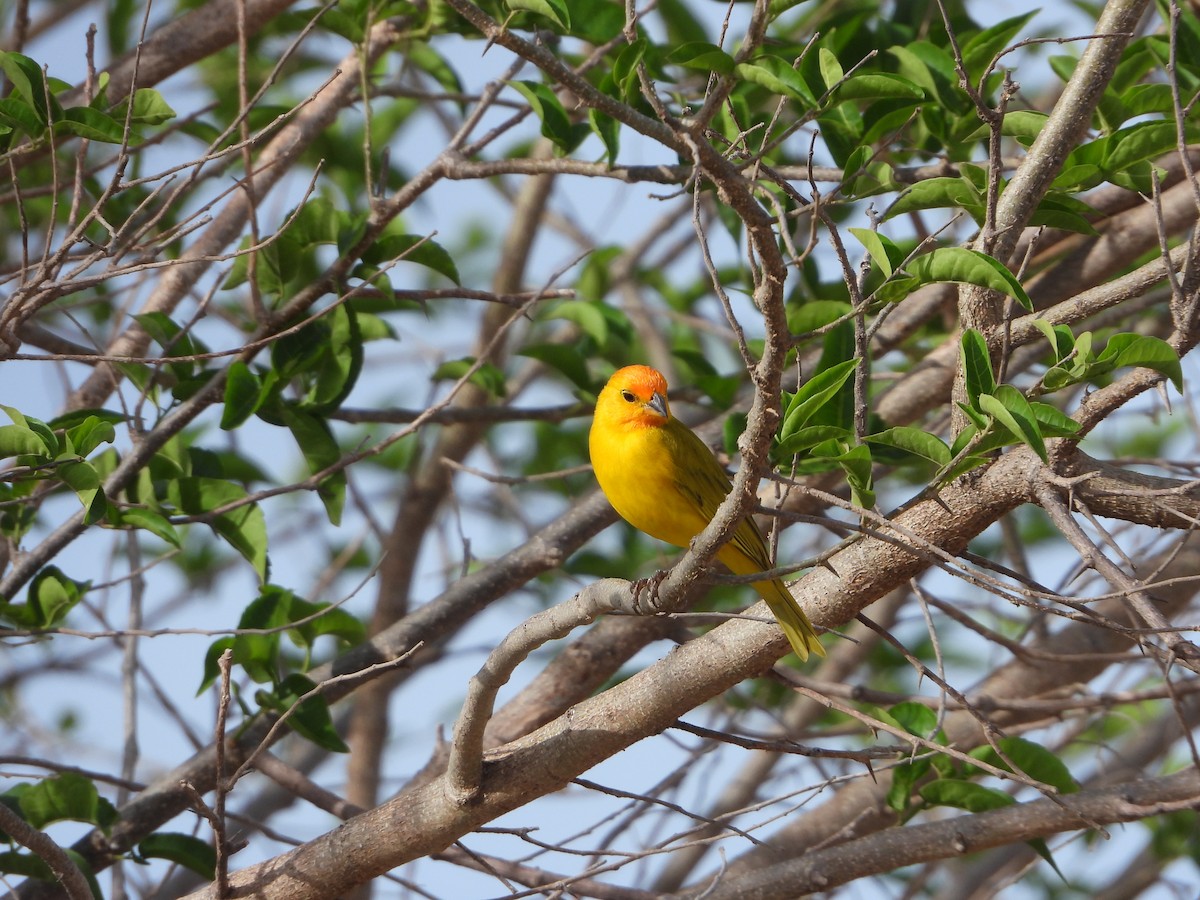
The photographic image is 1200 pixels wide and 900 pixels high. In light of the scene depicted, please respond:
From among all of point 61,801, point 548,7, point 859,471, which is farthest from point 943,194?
point 61,801

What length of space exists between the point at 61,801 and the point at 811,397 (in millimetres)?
2482

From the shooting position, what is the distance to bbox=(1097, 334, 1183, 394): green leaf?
244 cm

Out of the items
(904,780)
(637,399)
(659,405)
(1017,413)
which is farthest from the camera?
(637,399)

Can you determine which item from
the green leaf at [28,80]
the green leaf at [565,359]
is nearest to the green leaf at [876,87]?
the green leaf at [565,359]

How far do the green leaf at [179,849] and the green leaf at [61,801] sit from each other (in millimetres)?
180

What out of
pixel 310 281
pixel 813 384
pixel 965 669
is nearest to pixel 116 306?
pixel 310 281

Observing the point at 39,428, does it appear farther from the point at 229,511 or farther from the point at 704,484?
→ the point at 704,484

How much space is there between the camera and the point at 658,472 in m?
3.93

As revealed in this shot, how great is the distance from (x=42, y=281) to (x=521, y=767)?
1.61 m

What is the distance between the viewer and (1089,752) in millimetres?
6844

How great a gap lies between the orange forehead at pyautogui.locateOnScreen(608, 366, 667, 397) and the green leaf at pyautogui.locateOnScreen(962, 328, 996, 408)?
5.69 feet

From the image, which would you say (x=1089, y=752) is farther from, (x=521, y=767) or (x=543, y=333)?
(x=521, y=767)

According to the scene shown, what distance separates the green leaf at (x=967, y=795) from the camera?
11.2 feet

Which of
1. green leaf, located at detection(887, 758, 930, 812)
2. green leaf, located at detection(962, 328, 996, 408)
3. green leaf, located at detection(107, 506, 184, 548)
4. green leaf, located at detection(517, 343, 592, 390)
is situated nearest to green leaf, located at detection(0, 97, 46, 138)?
green leaf, located at detection(107, 506, 184, 548)
